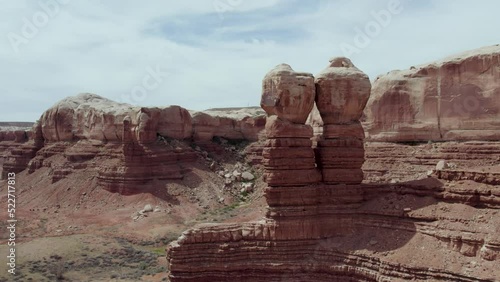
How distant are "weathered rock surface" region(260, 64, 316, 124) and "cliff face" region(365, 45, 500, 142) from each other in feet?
63.8

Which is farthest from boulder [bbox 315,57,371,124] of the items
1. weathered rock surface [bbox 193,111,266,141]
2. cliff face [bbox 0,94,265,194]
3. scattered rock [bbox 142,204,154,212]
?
weathered rock surface [bbox 193,111,266,141]

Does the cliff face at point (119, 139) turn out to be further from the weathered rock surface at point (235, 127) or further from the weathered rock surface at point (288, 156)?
the weathered rock surface at point (288, 156)

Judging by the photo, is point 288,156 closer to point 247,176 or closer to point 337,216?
point 337,216

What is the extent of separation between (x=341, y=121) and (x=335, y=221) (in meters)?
4.08

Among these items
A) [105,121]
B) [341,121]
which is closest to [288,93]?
[341,121]

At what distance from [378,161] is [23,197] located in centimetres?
4104

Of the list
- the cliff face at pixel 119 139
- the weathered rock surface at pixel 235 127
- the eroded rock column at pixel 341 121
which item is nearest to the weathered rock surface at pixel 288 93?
the eroded rock column at pixel 341 121

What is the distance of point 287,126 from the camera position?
19844mm

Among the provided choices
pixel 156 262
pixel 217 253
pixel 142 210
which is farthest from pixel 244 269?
pixel 142 210

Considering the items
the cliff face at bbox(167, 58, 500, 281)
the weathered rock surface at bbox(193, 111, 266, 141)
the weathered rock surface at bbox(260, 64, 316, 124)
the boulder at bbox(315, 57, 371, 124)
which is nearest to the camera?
A: the cliff face at bbox(167, 58, 500, 281)

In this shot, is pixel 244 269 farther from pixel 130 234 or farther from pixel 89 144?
pixel 89 144

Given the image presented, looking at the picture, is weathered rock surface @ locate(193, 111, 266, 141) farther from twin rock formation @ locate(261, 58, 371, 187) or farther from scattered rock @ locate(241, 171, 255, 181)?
twin rock formation @ locate(261, 58, 371, 187)

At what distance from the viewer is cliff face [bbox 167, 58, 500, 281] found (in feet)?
56.5

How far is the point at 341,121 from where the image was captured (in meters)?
20.7
